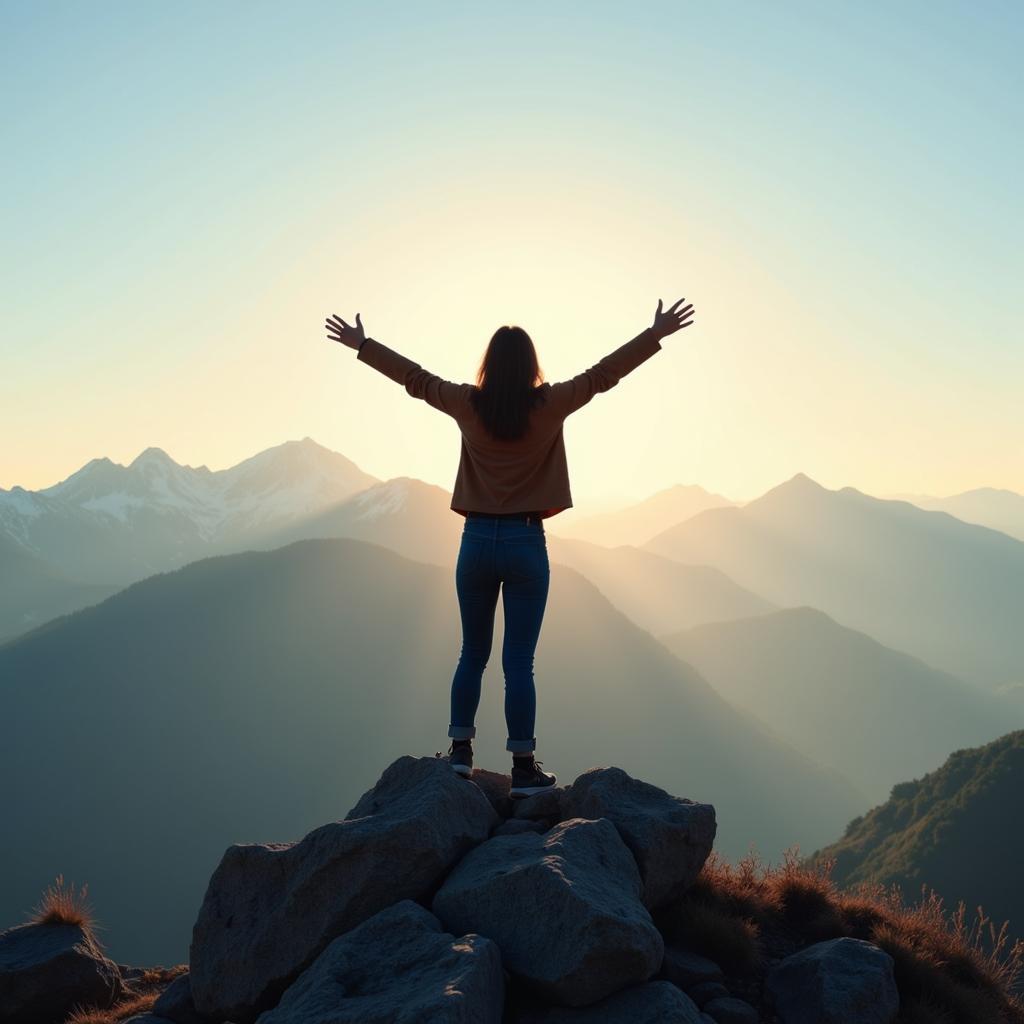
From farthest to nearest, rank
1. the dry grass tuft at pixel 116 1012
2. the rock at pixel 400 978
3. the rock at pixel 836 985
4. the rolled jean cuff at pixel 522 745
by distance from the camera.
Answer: the rolled jean cuff at pixel 522 745
the dry grass tuft at pixel 116 1012
the rock at pixel 836 985
the rock at pixel 400 978

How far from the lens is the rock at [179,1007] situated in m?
6.14

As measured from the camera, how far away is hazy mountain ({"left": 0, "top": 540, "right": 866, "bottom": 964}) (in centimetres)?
12012

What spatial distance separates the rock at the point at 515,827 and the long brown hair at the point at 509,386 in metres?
3.00

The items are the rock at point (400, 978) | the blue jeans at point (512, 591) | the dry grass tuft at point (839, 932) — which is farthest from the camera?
the blue jeans at point (512, 591)

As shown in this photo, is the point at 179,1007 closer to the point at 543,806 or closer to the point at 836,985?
the point at 543,806

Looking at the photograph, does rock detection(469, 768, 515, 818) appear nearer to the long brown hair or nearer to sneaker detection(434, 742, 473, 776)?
sneaker detection(434, 742, 473, 776)

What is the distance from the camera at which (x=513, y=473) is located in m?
6.49

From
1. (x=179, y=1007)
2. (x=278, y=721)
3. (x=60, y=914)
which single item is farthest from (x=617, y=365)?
(x=278, y=721)

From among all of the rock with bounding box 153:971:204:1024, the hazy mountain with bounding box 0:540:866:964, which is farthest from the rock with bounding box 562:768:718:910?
the hazy mountain with bounding box 0:540:866:964

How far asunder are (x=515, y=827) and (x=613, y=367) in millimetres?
3638

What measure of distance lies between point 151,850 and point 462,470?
131m

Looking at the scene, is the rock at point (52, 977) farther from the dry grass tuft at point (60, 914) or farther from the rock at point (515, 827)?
the rock at point (515, 827)

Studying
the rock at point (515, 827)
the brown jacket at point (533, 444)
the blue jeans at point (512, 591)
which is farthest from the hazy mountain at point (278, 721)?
the brown jacket at point (533, 444)

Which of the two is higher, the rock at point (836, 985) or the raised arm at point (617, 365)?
the raised arm at point (617, 365)
